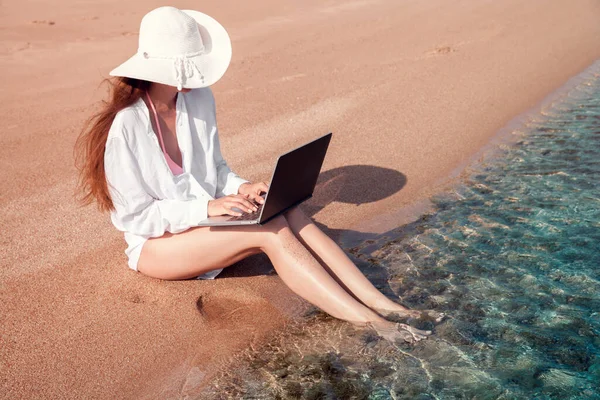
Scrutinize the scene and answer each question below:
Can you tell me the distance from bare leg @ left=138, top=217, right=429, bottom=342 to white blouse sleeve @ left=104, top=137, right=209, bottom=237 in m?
0.11

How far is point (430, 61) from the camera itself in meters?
9.48

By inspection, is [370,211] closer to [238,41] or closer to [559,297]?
[559,297]

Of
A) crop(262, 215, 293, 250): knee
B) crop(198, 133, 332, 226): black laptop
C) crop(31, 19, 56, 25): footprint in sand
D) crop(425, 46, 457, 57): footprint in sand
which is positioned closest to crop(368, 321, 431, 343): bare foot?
crop(262, 215, 293, 250): knee

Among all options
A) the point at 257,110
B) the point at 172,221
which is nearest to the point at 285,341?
the point at 172,221

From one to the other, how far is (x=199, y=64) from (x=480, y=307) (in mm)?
2211

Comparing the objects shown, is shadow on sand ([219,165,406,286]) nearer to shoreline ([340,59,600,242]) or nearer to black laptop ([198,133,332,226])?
shoreline ([340,59,600,242])


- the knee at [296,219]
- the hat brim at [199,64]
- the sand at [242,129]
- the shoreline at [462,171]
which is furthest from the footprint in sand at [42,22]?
the knee at [296,219]

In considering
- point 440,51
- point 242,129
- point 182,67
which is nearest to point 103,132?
point 182,67

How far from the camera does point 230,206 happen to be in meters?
4.03

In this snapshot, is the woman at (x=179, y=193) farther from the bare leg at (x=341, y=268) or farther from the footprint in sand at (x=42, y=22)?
the footprint in sand at (x=42, y=22)

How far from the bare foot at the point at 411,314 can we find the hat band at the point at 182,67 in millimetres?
1697

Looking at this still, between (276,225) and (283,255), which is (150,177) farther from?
(283,255)

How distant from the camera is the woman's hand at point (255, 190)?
4.24m

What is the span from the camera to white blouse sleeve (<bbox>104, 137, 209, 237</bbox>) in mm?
3973
